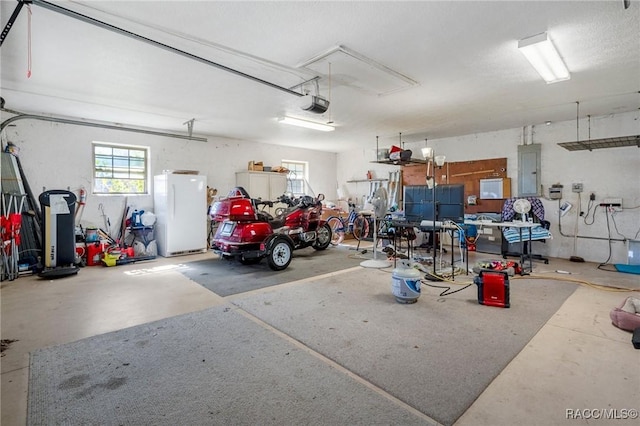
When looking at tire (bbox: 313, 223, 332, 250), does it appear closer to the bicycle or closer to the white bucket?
the bicycle

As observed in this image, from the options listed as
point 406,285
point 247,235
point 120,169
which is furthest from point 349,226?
point 120,169

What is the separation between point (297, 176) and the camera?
936 cm

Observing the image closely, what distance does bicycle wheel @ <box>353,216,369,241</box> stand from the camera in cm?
804

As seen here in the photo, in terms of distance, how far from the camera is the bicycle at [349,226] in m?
7.92

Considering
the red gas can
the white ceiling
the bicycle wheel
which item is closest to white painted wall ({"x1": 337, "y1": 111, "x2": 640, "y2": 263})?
the white ceiling

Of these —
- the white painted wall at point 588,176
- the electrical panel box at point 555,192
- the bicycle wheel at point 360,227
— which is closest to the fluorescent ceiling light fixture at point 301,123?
the bicycle wheel at point 360,227

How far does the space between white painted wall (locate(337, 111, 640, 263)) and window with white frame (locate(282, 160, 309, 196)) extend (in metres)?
4.94

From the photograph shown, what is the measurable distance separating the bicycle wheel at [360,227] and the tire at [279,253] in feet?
10.8

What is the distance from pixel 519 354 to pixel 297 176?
7713 millimetres

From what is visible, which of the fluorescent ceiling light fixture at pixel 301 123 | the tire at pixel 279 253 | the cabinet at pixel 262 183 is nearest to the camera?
the tire at pixel 279 253

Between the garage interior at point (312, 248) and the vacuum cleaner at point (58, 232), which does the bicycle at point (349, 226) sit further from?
the vacuum cleaner at point (58, 232)

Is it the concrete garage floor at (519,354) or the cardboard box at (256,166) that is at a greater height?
the cardboard box at (256,166)

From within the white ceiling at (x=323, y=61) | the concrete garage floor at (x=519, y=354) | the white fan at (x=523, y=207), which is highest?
the white ceiling at (x=323, y=61)

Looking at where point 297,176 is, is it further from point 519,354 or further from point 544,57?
point 519,354
